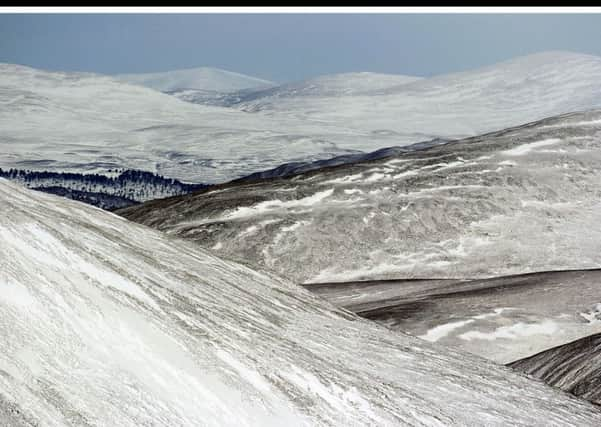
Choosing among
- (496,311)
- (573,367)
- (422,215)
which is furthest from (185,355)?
(422,215)

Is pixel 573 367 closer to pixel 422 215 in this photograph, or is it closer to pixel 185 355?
pixel 185 355

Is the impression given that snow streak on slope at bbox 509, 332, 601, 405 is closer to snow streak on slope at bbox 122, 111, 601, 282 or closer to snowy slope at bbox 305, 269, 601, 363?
snowy slope at bbox 305, 269, 601, 363

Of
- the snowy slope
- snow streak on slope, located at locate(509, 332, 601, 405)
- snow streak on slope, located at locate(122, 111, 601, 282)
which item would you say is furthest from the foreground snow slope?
snow streak on slope, located at locate(122, 111, 601, 282)

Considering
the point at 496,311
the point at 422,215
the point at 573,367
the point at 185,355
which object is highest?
the point at 185,355

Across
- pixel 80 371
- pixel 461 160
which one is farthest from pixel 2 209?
pixel 461 160

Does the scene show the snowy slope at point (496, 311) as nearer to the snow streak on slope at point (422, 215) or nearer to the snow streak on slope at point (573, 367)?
the snow streak on slope at point (573, 367)

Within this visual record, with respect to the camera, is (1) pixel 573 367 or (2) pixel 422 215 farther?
(2) pixel 422 215

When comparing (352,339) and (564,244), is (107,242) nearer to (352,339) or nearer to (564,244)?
(352,339)

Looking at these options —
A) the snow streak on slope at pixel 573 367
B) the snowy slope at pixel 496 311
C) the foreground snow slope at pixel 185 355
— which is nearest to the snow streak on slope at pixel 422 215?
the snowy slope at pixel 496 311
